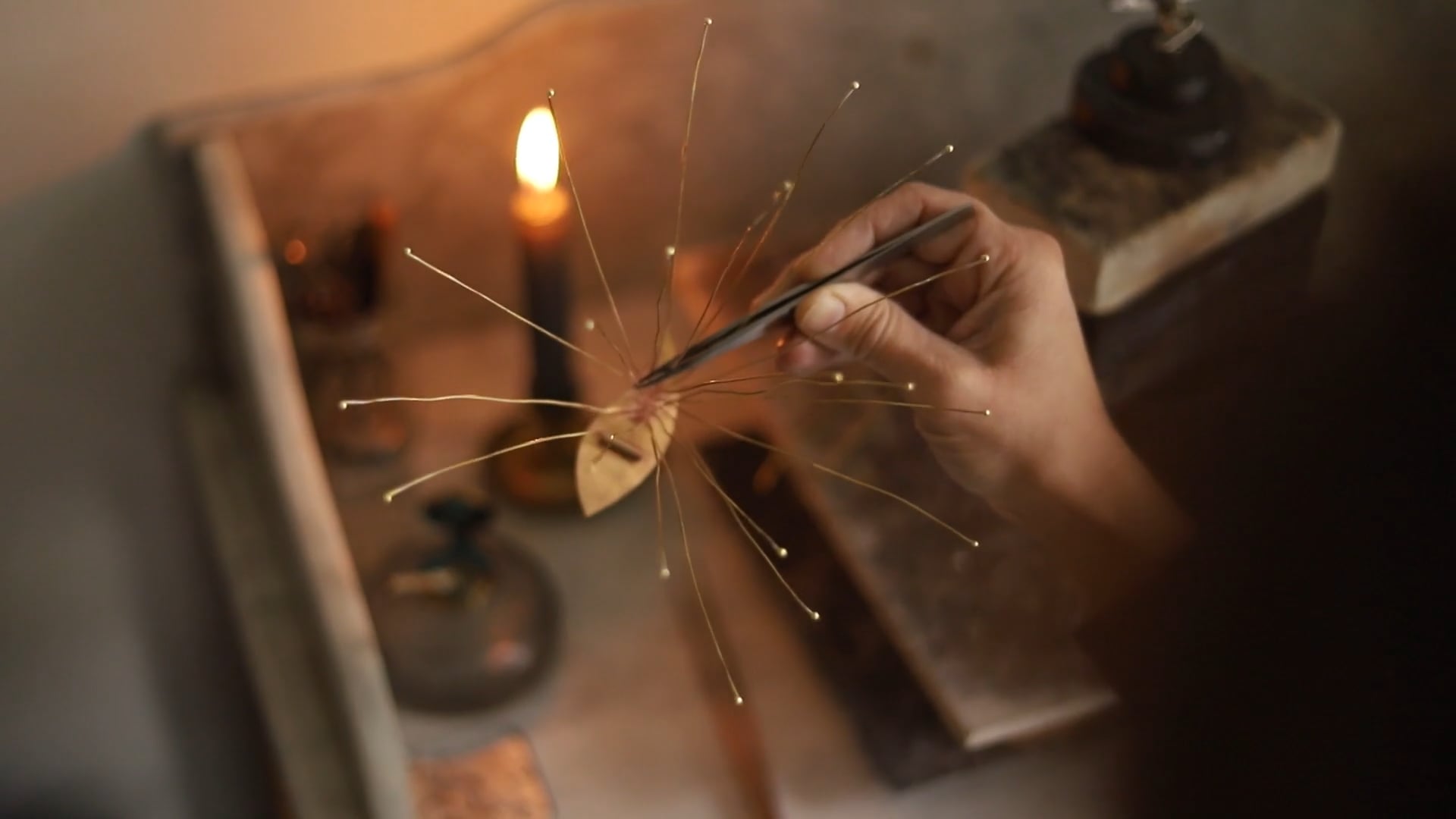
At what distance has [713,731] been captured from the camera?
549 mm

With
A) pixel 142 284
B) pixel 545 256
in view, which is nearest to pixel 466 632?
pixel 545 256

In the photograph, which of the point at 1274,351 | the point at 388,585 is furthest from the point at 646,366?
the point at 388,585

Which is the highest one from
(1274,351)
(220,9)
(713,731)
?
(220,9)

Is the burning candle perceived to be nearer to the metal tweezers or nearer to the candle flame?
the candle flame

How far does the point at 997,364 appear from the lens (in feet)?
1.19

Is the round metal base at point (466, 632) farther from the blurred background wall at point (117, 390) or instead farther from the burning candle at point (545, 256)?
the blurred background wall at point (117, 390)

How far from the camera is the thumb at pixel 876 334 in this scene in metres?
0.35

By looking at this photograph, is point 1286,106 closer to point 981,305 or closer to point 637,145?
point 981,305

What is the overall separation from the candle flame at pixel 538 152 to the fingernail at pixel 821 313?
0.82 feet

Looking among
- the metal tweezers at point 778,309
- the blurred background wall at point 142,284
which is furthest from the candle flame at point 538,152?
the metal tweezers at point 778,309

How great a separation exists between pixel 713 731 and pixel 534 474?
20 centimetres

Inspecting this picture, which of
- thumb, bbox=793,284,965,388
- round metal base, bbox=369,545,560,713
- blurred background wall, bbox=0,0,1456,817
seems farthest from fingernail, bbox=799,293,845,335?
round metal base, bbox=369,545,560,713

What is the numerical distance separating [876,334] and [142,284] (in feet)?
1.74

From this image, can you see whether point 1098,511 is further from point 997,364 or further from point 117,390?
point 117,390
